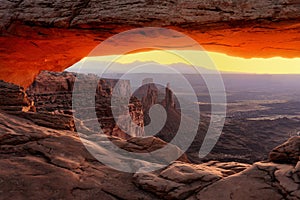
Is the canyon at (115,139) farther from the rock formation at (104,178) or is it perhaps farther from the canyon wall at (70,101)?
the canyon wall at (70,101)

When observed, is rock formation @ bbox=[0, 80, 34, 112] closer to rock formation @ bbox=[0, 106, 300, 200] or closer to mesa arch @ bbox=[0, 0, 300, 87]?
mesa arch @ bbox=[0, 0, 300, 87]

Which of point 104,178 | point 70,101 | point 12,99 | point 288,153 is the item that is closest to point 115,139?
point 104,178

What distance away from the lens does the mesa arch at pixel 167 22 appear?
23.9ft

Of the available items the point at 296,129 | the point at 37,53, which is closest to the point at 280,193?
the point at 37,53

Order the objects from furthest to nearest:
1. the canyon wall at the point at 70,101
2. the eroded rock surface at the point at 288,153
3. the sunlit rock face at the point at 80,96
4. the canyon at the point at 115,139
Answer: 1. the sunlit rock face at the point at 80,96
2. the canyon wall at the point at 70,101
3. the eroded rock surface at the point at 288,153
4. the canyon at the point at 115,139

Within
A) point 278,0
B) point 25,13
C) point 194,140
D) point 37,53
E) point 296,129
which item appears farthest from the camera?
point 296,129

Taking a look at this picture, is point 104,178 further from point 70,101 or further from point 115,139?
point 70,101

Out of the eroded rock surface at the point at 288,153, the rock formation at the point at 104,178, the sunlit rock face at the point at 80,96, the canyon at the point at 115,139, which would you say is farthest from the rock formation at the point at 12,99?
the sunlit rock face at the point at 80,96

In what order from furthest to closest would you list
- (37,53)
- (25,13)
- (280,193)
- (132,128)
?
(132,128) < (37,53) < (25,13) < (280,193)

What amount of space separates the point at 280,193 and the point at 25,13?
27.5ft

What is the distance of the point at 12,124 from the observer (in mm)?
7824

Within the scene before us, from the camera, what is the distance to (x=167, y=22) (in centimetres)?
758

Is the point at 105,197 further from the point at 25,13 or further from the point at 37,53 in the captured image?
the point at 37,53

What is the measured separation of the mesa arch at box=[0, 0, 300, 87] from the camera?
23.9 feet
